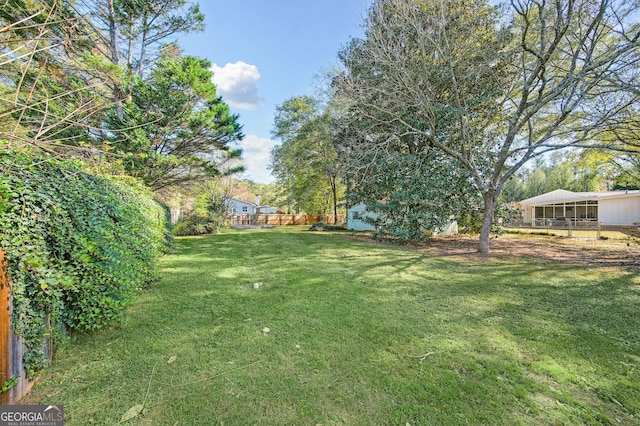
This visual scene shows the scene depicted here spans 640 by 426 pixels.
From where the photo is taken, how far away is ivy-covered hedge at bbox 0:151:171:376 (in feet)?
5.76

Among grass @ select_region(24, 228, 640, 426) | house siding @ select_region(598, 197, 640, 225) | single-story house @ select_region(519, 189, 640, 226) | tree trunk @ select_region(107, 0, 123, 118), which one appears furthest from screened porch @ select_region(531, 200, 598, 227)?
tree trunk @ select_region(107, 0, 123, 118)

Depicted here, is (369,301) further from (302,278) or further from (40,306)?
(40,306)

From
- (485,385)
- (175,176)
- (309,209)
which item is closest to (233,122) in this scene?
(175,176)

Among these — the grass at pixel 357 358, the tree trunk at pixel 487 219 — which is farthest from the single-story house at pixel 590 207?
the grass at pixel 357 358

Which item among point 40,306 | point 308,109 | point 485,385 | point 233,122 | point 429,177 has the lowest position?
point 485,385

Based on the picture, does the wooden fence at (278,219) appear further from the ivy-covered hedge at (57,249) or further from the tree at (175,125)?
the ivy-covered hedge at (57,249)

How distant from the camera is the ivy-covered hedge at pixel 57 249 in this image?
5.76 ft

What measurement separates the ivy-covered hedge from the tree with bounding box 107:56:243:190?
6.82m

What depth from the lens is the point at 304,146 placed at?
18.5m

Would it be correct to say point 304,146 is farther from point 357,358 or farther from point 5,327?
point 5,327

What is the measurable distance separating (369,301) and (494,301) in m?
1.90

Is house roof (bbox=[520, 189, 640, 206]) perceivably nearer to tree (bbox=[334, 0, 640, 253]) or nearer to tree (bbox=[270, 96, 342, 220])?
tree (bbox=[334, 0, 640, 253])

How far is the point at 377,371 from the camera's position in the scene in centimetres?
221

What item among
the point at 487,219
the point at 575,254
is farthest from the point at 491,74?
the point at 575,254
